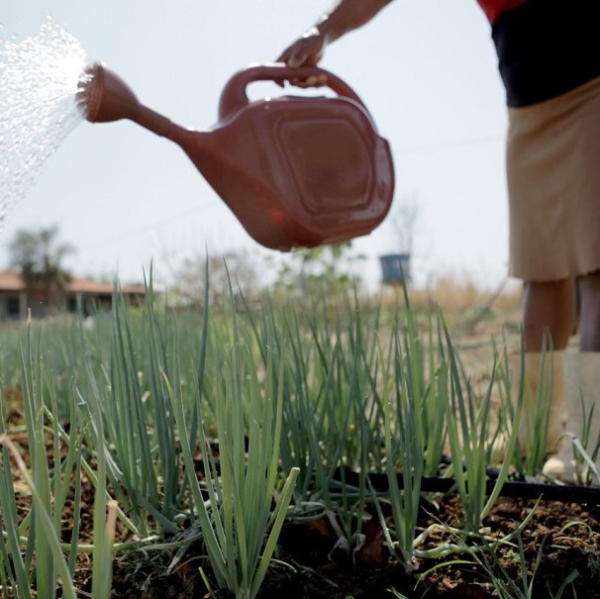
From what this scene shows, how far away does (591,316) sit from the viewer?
1.59 metres

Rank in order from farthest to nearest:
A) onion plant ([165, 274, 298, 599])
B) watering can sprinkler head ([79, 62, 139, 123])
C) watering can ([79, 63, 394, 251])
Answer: watering can ([79, 63, 394, 251]) < watering can sprinkler head ([79, 62, 139, 123]) < onion plant ([165, 274, 298, 599])

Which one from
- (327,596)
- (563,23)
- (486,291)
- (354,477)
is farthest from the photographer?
(486,291)

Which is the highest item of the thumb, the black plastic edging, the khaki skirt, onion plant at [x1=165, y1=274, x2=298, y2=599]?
the thumb

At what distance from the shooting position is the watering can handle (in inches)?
52.7

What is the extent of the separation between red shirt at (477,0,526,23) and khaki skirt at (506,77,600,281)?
223 mm

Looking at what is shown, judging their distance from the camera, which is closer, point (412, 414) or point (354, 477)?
point (412, 414)

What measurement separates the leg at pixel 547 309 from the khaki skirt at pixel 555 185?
0.17 ft

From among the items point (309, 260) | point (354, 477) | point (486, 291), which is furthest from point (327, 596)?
point (486, 291)

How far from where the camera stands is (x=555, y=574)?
910 mm

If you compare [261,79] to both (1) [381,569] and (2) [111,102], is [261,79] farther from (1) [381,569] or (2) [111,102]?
(1) [381,569]

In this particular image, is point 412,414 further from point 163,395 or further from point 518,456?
point 518,456

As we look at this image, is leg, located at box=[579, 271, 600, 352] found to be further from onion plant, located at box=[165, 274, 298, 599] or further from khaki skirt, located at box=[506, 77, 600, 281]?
onion plant, located at box=[165, 274, 298, 599]

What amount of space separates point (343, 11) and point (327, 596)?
1286 mm

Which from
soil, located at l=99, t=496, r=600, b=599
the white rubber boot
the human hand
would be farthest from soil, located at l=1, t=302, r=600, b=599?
the human hand
